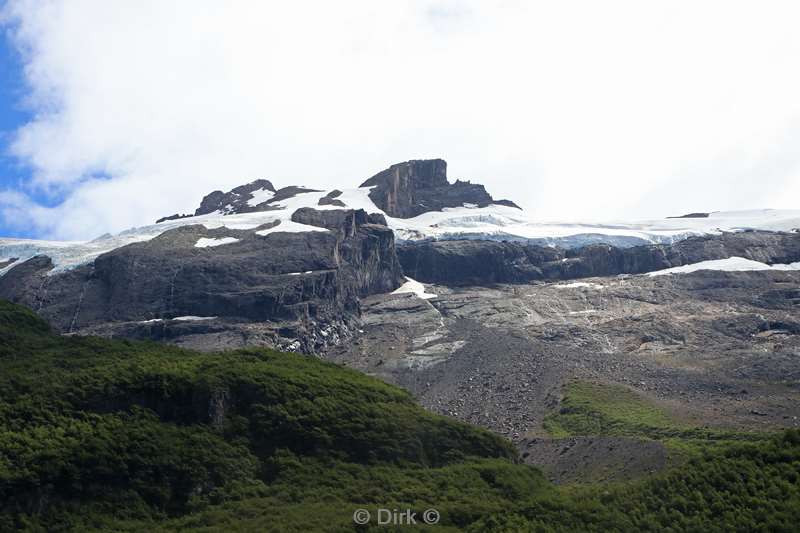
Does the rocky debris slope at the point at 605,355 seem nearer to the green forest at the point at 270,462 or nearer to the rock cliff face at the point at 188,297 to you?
the rock cliff face at the point at 188,297

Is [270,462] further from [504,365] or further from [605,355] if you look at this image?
[605,355]

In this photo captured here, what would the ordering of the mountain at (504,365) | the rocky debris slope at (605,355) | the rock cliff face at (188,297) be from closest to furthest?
the mountain at (504,365)
the rocky debris slope at (605,355)
the rock cliff face at (188,297)

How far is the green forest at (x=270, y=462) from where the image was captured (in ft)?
199

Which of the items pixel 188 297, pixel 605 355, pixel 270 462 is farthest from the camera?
pixel 188 297

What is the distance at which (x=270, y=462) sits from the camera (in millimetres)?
76875

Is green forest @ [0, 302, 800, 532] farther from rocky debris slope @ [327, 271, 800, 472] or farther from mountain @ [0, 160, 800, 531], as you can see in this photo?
rocky debris slope @ [327, 271, 800, 472]

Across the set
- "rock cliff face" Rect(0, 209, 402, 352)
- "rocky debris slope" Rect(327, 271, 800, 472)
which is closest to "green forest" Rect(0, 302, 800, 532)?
"rocky debris slope" Rect(327, 271, 800, 472)

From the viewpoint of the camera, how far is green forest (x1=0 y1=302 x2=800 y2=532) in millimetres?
60656

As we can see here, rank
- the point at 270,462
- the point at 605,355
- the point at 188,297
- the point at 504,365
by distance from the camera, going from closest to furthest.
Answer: the point at 270,462, the point at 504,365, the point at 605,355, the point at 188,297

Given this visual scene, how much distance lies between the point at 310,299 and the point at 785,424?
10161 cm

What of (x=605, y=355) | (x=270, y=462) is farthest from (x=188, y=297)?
(x=270, y=462)

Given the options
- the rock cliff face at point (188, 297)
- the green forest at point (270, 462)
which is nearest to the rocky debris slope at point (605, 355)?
the rock cliff face at point (188, 297)

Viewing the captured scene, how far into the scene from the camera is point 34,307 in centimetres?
18575

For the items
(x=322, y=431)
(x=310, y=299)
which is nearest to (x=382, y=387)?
(x=322, y=431)
